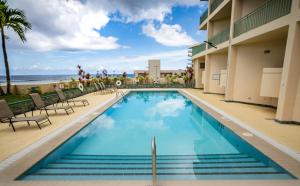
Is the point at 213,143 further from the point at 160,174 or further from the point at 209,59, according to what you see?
the point at 209,59

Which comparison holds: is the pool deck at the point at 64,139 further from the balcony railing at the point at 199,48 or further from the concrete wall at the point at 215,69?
the balcony railing at the point at 199,48

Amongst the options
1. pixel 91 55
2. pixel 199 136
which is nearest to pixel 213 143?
pixel 199 136

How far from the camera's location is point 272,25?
6434 mm

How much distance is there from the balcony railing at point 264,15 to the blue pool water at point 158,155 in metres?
5.16

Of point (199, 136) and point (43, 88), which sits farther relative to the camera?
point (43, 88)

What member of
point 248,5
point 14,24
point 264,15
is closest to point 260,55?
point 264,15

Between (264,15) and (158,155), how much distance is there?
8147 mm

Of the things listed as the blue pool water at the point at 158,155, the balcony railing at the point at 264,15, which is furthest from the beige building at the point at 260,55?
the blue pool water at the point at 158,155

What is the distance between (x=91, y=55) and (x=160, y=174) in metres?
54.0

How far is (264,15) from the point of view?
302 inches

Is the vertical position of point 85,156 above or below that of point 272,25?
below

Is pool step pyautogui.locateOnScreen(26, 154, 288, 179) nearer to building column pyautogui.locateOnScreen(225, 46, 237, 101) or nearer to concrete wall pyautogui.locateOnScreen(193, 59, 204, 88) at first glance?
building column pyautogui.locateOnScreen(225, 46, 237, 101)

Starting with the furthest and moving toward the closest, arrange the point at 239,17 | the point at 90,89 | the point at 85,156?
the point at 90,89 < the point at 239,17 < the point at 85,156

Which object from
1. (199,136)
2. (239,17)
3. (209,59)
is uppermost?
(239,17)
